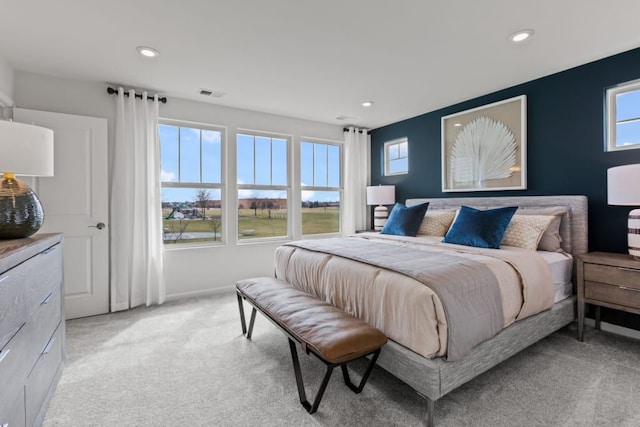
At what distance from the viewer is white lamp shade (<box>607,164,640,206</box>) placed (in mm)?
2109

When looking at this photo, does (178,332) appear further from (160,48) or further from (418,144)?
(418,144)

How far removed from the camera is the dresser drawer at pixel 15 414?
1.04m

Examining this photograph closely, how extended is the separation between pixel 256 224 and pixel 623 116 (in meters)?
4.16

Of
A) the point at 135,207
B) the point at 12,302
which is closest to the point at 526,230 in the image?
the point at 12,302

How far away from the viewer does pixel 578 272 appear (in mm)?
2469

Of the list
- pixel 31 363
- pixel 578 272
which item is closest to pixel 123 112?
pixel 31 363

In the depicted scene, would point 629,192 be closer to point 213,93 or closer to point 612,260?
point 612,260

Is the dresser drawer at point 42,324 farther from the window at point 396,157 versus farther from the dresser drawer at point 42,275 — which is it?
the window at point 396,157

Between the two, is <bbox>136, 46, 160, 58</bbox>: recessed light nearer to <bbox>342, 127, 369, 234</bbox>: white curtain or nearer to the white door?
the white door

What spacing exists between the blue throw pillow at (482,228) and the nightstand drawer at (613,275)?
663 millimetres

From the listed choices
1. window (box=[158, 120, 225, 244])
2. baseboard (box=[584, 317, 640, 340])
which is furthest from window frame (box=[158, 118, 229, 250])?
baseboard (box=[584, 317, 640, 340])

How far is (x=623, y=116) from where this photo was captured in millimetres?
2660

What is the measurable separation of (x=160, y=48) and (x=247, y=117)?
5.55 feet

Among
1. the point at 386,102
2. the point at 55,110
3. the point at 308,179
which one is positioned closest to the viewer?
the point at 55,110
